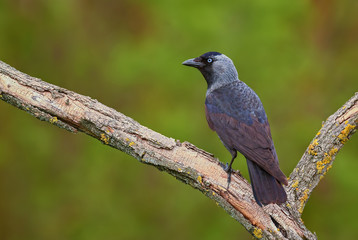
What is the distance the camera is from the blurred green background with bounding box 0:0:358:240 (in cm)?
849

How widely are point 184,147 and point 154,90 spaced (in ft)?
13.7

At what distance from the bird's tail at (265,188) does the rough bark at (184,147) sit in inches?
4.0

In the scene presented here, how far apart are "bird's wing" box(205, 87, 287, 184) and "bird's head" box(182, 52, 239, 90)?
54 centimetres

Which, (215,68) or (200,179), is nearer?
(200,179)

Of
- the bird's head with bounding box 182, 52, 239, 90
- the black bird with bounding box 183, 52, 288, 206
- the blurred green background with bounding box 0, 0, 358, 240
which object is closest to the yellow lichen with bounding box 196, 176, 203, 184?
the black bird with bounding box 183, 52, 288, 206

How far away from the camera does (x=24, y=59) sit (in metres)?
9.00

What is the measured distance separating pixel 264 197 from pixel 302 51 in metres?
4.84

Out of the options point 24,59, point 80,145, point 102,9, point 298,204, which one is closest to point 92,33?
point 102,9

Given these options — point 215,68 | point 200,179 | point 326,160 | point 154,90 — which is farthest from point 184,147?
point 154,90

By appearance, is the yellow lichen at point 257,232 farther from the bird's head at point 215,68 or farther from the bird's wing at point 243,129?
the bird's head at point 215,68

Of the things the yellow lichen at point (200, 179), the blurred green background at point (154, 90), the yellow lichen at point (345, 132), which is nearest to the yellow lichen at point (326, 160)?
the yellow lichen at point (345, 132)

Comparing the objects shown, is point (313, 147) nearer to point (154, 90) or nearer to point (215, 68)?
point (215, 68)

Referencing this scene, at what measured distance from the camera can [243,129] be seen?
5383 mm

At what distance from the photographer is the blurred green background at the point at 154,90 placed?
8492mm
